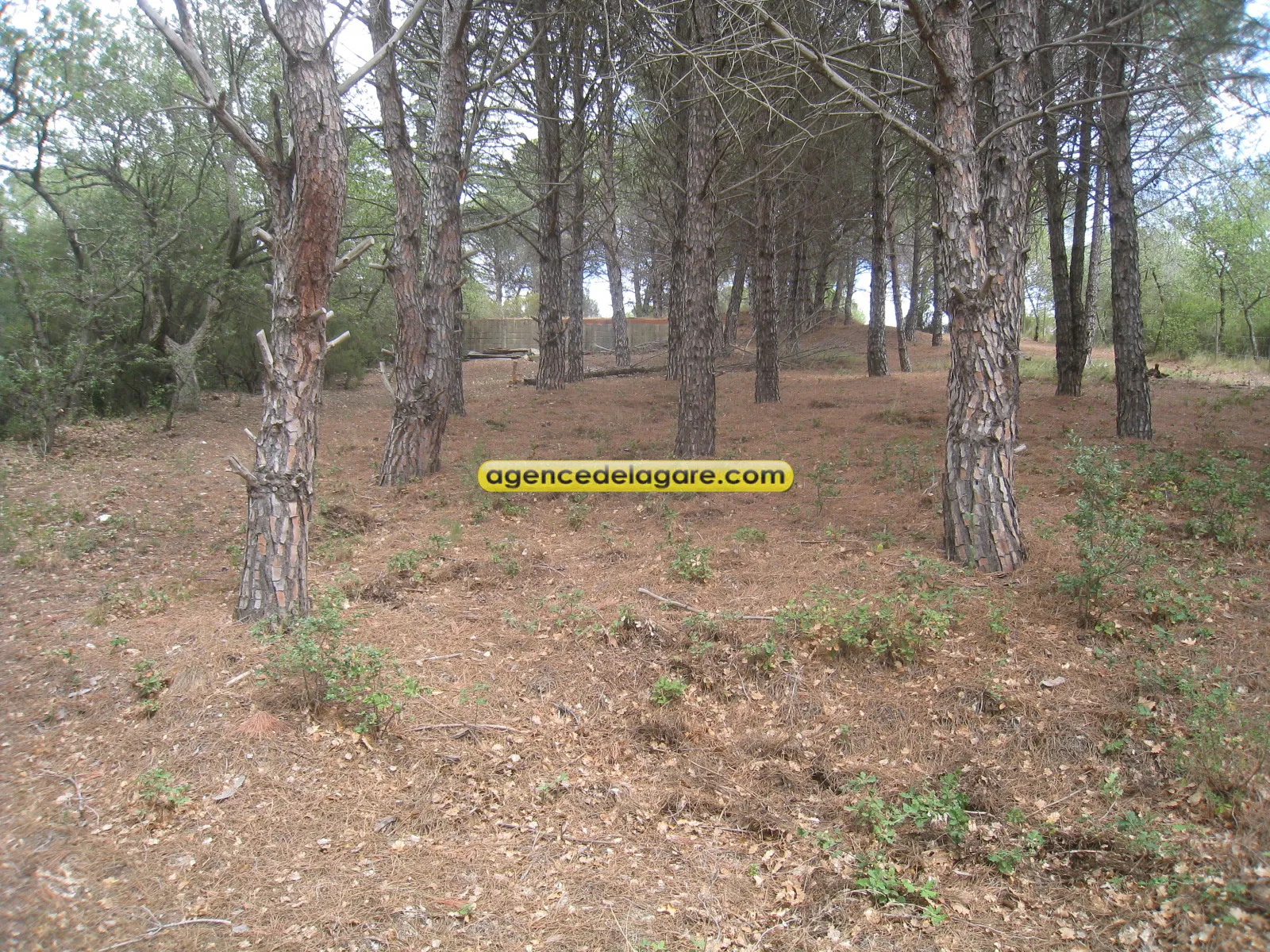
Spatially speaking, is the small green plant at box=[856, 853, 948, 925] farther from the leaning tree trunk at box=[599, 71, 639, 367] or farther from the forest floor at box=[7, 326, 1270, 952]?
the leaning tree trunk at box=[599, 71, 639, 367]

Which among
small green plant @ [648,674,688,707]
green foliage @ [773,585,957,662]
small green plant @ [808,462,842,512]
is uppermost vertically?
small green plant @ [808,462,842,512]

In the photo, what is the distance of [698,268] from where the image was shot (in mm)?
8047

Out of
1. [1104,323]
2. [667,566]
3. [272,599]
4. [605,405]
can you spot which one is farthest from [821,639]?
→ [1104,323]

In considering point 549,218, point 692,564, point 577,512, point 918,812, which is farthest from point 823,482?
point 549,218

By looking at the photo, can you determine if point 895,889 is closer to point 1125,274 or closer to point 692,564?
point 692,564

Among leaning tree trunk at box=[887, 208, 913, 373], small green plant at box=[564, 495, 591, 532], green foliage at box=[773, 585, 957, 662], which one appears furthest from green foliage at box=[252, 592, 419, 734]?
leaning tree trunk at box=[887, 208, 913, 373]

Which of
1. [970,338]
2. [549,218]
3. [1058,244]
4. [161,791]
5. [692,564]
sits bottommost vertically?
[161,791]

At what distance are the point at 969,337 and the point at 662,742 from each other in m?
3.30

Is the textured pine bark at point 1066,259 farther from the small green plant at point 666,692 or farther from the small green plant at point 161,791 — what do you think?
the small green plant at point 161,791

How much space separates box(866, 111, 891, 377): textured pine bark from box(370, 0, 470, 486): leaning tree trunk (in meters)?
9.13

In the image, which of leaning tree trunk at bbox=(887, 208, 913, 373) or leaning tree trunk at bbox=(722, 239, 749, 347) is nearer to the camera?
leaning tree trunk at bbox=(887, 208, 913, 373)

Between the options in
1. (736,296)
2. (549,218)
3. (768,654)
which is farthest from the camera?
(736,296)

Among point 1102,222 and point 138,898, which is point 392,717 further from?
point 1102,222

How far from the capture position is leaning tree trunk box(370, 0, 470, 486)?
8375 mm
